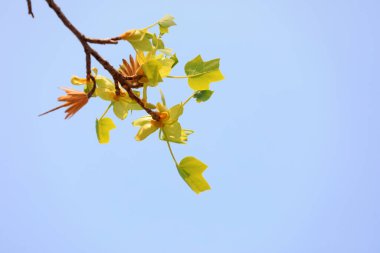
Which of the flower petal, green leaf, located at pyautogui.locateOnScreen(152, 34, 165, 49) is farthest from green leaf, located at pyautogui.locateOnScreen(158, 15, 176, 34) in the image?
the flower petal

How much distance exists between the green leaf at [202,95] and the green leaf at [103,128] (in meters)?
0.26

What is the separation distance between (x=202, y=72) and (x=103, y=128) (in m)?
0.33

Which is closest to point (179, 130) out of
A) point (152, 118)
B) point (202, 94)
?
point (152, 118)

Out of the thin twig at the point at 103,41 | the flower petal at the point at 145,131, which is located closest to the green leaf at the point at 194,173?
the flower petal at the point at 145,131

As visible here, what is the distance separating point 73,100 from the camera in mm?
891

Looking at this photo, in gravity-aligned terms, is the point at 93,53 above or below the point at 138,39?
below

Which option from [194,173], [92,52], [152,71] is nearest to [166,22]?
[152,71]

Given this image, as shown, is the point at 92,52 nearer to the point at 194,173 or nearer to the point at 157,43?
the point at 157,43

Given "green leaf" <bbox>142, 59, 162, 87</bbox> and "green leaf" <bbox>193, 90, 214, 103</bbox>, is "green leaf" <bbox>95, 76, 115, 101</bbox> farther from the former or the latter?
"green leaf" <bbox>193, 90, 214, 103</bbox>

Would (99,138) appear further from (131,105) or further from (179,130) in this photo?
(179,130)

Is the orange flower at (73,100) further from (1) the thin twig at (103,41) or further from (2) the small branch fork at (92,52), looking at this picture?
(1) the thin twig at (103,41)

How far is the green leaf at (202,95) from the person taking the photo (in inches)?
43.4

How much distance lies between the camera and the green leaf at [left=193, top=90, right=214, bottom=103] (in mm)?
1103

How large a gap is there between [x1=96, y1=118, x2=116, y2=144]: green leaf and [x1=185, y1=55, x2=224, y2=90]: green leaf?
10.3 inches
